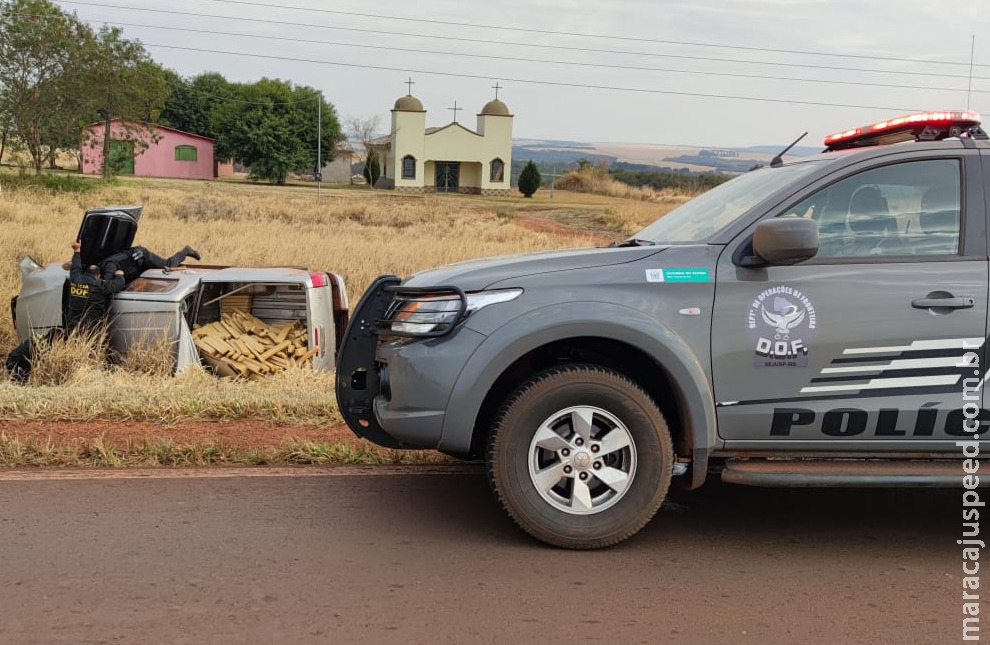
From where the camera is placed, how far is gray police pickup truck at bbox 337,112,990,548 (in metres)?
4.46

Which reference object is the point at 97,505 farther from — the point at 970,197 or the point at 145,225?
the point at 145,225

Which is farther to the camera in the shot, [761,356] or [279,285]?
[279,285]

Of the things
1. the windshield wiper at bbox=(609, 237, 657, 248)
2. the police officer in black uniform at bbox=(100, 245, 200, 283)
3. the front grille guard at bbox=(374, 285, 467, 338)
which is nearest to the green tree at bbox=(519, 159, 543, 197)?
the police officer in black uniform at bbox=(100, 245, 200, 283)

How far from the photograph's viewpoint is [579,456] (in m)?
4.50

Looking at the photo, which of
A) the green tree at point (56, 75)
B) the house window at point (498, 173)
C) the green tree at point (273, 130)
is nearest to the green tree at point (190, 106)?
the green tree at point (273, 130)

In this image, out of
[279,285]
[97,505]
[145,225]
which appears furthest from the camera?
[145,225]

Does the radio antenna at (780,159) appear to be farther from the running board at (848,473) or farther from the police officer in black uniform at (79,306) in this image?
the police officer in black uniform at (79,306)

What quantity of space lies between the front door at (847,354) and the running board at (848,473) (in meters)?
0.08

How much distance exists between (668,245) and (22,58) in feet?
149

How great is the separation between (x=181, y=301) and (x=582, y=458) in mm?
5978

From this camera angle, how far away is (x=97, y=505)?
5.13m

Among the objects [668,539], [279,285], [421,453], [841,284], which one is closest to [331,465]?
[421,453]

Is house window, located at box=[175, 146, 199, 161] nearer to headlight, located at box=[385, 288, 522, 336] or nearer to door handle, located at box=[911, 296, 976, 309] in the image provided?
headlight, located at box=[385, 288, 522, 336]

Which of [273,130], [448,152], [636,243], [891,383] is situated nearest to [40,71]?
[273,130]
